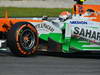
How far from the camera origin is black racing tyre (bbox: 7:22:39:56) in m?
10.2

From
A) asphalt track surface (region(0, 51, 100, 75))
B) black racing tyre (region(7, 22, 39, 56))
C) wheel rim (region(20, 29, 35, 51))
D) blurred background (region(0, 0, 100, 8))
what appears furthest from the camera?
blurred background (region(0, 0, 100, 8))

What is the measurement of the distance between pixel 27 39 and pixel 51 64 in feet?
4.71

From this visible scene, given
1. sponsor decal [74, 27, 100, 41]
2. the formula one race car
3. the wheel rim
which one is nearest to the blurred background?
the formula one race car

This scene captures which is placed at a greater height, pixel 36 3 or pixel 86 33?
pixel 36 3

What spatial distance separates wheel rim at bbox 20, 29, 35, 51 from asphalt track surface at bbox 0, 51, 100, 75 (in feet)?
0.99

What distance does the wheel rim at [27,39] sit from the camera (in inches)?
413

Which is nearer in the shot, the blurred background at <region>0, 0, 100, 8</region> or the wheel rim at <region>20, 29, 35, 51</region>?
the wheel rim at <region>20, 29, 35, 51</region>

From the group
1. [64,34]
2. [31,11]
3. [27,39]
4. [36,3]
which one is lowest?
[27,39]

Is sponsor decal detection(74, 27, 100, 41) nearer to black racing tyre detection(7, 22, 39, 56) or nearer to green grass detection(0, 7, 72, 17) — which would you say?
black racing tyre detection(7, 22, 39, 56)

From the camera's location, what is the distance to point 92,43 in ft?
34.9

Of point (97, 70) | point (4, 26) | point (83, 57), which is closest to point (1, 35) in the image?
point (4, 26)

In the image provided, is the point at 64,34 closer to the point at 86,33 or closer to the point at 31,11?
the point at 86,33

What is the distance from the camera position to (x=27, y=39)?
1064 centimetres

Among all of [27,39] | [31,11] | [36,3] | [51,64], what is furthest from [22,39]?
[36,3]
